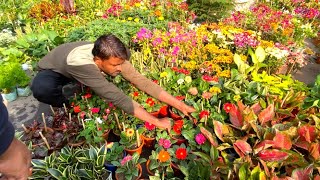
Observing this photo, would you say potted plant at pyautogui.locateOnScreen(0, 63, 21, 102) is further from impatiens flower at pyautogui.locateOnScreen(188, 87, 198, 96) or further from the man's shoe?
impatiens flower at pyautogui.locateOnScreen(188, 87, 198, 96)

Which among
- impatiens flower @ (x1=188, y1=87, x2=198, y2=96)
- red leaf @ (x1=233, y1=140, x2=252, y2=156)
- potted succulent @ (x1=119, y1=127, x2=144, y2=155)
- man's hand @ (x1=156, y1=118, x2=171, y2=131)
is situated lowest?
potted succulent @ (x1=119, y1=127, x2=144, y2=155)

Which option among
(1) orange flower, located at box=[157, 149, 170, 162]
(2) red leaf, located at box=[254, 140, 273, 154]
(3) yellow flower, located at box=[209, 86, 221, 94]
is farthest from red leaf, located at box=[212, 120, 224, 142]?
(3) yellow flower, located at box=[209, 86, 221, 94]

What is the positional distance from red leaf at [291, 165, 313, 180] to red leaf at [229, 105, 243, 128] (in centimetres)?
72

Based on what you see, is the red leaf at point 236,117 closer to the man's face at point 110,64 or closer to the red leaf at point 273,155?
the red leaf at point 273,155

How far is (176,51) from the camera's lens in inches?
155

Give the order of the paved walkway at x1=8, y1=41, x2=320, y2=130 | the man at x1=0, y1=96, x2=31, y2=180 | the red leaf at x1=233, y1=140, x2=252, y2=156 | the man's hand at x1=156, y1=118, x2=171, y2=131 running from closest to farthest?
the man at x1=0, y1=96, x2=31, y2=180, the red leaf at x1=233, y1=140, x2=252, y2=156, the man's hand at x1=156, y1=118, x2=171, y2=131, the paved walkway at x1=8, y1=41, x2=320, y2=130

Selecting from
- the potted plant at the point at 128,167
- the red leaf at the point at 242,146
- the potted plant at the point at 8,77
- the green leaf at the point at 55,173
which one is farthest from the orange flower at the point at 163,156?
the potted plant at the point at 8,77

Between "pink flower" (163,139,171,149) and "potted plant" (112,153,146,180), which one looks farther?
"pink flower" (163,139,171,149)

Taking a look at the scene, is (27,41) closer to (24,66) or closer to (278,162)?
(24,66)

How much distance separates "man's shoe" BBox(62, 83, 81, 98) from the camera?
356 centimetres

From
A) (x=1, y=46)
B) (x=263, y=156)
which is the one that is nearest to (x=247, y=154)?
(x=263, y=156)

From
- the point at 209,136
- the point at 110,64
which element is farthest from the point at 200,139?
the point at 110,64

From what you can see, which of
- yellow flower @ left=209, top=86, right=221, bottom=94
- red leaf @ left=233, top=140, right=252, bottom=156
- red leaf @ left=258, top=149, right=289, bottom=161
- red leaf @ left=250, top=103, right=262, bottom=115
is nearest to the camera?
red leaf @ left=258, top=149, right=289, bottom=161

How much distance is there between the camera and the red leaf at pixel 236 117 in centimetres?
266
